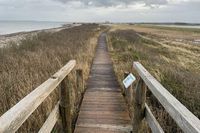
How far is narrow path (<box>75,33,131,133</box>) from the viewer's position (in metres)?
3.97

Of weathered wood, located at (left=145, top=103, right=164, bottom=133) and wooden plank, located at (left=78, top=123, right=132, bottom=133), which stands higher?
weathered wood, located at (left=145, top=103, right=164, bottom=133)

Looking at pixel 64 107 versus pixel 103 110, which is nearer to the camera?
pixel 64 107

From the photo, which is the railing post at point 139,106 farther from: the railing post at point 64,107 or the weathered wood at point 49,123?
the weathered wood at point 49,123

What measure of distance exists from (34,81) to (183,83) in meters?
3.82

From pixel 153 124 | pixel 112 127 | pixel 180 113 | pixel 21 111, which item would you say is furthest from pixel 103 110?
pixel 21 111

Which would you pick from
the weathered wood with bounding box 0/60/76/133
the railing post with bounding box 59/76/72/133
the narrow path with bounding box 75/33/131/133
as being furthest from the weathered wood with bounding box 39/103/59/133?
the narrow path with bounding box 75/33/131/133

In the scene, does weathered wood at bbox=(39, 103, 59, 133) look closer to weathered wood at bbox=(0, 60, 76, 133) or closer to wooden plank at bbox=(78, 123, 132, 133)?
weathered wood at bbox=(0, 60, 76, 133)

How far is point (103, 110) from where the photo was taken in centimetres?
479

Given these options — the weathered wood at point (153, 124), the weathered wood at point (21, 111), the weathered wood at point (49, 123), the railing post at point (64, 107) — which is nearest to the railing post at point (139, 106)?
the weathered wood at point (153, 124)

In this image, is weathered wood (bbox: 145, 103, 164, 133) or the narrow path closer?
weathered wood (bbox: 145, 103, 164, 133)

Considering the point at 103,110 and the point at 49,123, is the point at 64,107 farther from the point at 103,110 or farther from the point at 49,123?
the point at 103,110

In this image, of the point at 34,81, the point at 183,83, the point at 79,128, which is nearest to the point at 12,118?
the point at 79,128

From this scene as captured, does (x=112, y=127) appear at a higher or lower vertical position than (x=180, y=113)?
lower

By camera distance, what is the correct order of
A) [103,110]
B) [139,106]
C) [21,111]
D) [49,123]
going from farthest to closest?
[103,110], [139,106], [49,123], [21,111]
